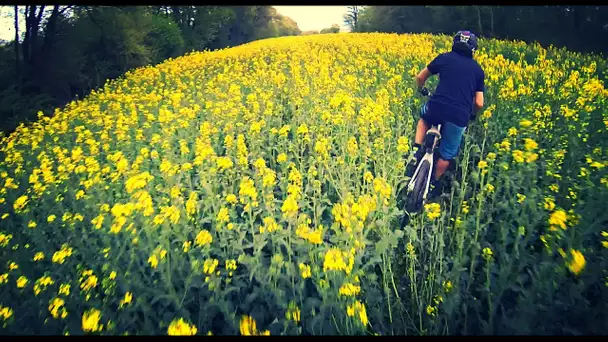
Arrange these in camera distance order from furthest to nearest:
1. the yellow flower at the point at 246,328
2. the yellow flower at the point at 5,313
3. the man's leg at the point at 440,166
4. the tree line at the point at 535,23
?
the tree line at the point at 535,23, the man's leg at the point at 440,166, the yellow flower at the point at 5,313, the yellow flower at the point at 246,328

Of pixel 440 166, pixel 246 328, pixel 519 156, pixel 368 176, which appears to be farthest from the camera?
pixel 440 166

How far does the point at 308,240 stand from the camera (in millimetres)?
2432

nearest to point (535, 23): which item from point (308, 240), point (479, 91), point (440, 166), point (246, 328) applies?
point (479, 91)

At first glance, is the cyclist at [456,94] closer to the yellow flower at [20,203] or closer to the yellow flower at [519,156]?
the yellow flower at [519,156]

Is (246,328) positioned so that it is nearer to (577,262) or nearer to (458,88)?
(577,262)

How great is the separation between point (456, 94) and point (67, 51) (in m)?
9.16

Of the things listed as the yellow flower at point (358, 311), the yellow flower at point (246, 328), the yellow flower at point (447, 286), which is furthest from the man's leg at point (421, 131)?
the yellow flower at point (246, 328)

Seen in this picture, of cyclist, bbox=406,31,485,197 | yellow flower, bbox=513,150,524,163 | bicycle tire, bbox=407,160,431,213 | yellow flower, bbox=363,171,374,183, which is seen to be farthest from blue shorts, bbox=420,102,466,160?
yellow flower, bbox=363,171,374,183

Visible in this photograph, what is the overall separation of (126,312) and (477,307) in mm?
2262

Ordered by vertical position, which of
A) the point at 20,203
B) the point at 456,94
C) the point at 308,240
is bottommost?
the point at 308,240

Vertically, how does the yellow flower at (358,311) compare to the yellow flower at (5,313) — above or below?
below

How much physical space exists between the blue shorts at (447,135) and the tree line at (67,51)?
6.96 meters

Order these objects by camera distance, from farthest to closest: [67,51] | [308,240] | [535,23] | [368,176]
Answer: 1. [535,23]
2. [67,51]
3. [368,176]
4. [308,240]

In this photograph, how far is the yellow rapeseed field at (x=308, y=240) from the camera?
2.18m
